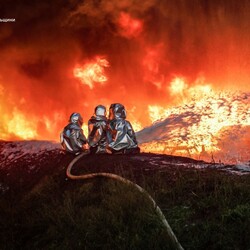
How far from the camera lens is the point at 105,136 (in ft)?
44.0

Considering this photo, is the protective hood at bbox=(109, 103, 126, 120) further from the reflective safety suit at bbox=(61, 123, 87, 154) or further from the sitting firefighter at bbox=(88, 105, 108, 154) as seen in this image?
the reflective safety suit at bbox=(61, 123, 87, 154)

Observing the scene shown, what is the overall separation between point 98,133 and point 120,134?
32.9 inches

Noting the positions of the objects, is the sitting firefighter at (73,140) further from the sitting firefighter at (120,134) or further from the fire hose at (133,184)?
the fire hose at (133,184)

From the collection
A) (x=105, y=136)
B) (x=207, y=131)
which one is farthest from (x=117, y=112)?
(x=207, y=131)

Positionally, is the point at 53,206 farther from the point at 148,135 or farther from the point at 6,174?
the point at 148,135

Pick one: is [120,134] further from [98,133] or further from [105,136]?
[98,133]

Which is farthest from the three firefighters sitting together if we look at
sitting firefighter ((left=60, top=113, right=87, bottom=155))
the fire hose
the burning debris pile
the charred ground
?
the burning debris pile

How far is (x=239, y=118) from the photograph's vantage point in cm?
1508

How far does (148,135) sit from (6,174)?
619 cm

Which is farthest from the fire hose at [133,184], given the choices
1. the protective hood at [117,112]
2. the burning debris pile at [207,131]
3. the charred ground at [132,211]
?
the burning debris pile at [207,131]

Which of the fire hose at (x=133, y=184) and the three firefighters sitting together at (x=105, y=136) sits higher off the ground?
the three firefighters sitting together at (x=105, y=136)

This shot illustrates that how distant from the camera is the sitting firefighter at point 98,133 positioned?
43.8 ft

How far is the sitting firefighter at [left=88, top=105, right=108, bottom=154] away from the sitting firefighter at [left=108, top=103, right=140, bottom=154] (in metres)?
0.21

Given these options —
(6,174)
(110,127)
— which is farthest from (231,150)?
(6,174)
